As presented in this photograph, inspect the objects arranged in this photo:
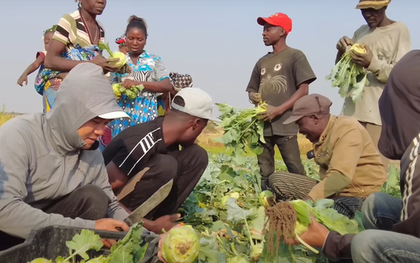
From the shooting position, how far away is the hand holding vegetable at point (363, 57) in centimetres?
577

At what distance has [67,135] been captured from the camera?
10.5ft

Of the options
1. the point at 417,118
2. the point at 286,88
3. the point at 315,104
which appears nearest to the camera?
the point at 417,118

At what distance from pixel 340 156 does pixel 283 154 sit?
6.32 feet

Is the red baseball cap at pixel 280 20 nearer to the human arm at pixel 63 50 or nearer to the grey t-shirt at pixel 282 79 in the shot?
the grey t-shirt at pixel 282 79

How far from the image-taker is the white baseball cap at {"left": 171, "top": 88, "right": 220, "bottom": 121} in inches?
168

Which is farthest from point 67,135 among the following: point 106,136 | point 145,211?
point 106,136

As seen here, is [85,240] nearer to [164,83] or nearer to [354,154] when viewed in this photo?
[354,154]

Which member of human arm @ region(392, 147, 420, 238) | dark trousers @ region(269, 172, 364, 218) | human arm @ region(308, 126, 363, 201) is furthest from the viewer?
dark trousers @ region(269, 172, 364, 218)

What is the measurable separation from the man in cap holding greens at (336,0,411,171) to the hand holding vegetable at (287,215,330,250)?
3.02 m

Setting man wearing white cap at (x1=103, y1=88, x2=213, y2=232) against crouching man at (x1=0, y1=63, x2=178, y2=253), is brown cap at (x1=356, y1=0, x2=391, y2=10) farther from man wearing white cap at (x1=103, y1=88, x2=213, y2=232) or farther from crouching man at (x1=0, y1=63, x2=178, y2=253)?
crouching man at (x1=0, y1=63, x2=178, y2=253)

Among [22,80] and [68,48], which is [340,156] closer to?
[68,48]

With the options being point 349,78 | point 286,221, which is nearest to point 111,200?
point 286,221

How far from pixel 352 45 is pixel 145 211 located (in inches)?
142

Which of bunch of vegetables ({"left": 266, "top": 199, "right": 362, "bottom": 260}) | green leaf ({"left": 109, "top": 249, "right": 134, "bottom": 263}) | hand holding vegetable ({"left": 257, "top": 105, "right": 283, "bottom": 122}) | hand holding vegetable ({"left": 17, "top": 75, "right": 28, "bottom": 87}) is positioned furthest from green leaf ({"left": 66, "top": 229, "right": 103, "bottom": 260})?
hand holding vegetable ({"left": 17, "top": 75, "right": 28, "bottom": 87})
